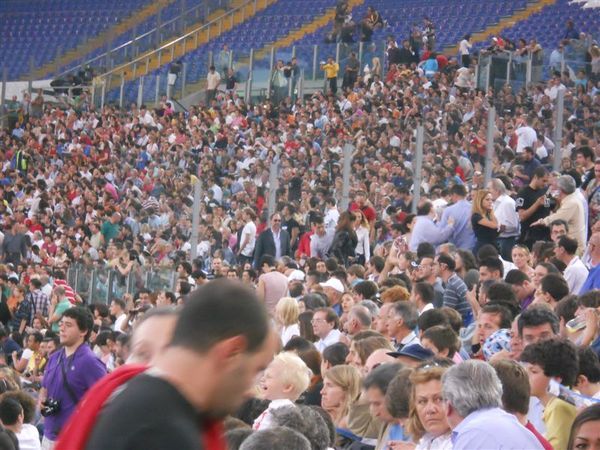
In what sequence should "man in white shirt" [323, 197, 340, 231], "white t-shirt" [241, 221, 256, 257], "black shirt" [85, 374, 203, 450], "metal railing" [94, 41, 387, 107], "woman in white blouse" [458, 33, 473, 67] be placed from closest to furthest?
"black shirt" [85, 374, 203, 450] → "man in white shirt" [323, 197, 340, 231] → "white t-shirt" [241, 221, 256, 257] → "woman in white blouse" [458, 33, 473, 67] → "metal railing" [94, 41, 387, 107]

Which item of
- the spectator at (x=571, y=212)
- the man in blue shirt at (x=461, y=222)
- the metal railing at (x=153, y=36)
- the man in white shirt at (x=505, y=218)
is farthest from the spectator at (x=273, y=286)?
the metal railing at (x=153, y=36)

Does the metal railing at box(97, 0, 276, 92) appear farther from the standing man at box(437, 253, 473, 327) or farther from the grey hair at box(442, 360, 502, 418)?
the grey hair at box(442, 360, 502, 418)

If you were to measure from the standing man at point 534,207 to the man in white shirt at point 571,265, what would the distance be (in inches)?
105

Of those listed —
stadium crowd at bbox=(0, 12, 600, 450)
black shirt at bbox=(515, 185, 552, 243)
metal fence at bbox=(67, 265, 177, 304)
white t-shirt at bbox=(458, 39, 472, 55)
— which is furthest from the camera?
white t-shirt at bbox=(458, 39, 472, 55)

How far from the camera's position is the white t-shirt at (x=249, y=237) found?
53.8 feet

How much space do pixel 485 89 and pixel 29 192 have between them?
1192 cm

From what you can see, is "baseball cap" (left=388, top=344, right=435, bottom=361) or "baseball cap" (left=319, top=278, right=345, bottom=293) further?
"baseball cap" (left=319, top=278, right=345, bottom=293)

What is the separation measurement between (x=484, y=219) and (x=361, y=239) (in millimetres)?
2681

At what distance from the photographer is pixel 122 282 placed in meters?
17.2

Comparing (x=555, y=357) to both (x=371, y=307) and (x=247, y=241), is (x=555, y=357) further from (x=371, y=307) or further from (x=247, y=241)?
(x=247, y=241)

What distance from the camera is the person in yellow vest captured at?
26.4 meters

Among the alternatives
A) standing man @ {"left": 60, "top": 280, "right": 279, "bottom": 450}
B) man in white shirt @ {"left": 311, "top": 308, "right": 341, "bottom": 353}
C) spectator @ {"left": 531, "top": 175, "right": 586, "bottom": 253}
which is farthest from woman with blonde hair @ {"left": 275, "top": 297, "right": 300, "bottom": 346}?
standing man @ {"left": 60, "top": 280, "right": 279, "bottom": 450}

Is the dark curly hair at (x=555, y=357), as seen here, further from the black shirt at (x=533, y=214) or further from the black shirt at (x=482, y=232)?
the black shirt at (x=533, y=214)

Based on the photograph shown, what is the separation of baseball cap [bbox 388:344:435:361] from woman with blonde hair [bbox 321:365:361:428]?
25 centimetres
